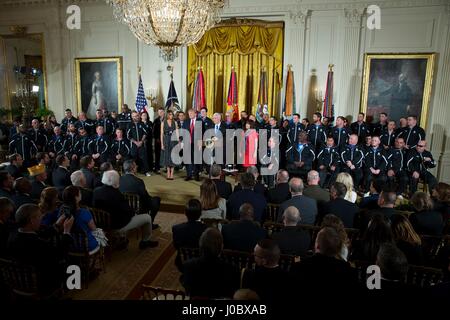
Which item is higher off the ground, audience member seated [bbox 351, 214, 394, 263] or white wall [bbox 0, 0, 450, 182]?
white wall [bbox 0, 0, 450, 182]

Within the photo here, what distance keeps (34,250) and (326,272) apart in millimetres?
2524

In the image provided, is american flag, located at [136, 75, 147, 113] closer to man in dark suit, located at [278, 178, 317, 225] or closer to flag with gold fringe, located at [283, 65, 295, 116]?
flag with gold fringe, located at [283, 65, 295, 116]

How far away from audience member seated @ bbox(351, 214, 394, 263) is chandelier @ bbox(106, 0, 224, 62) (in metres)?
3.37

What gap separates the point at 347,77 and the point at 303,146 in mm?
2680

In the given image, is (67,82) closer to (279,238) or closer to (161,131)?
(161,131)

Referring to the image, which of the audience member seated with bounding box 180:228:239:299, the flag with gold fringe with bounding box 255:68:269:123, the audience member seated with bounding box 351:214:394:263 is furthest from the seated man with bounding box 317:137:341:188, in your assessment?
the audience member seated with bounding box 180:228:239:299

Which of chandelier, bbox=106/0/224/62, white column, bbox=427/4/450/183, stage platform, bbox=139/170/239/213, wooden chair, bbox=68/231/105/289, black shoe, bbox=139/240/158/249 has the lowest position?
black shoe, bbox=139/240/158/249

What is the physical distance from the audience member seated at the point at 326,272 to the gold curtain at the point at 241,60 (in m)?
7.75

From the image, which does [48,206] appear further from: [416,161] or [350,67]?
[350,67]

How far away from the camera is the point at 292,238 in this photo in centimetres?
361

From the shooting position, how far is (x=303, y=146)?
313 inches

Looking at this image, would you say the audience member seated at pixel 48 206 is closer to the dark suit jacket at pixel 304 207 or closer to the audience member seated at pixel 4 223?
the audience member seated at pixel 4 223

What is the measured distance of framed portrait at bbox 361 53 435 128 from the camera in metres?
8.73
